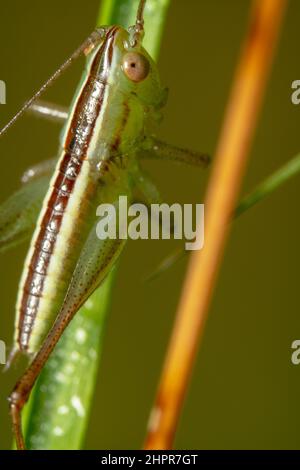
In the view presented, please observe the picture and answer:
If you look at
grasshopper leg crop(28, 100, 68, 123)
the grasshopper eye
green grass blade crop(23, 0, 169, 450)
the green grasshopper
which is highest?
grasshopper leg crop(28, 100, 68, 123)

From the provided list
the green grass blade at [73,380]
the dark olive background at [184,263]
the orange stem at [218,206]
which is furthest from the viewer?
the dark olive background at [184,263]

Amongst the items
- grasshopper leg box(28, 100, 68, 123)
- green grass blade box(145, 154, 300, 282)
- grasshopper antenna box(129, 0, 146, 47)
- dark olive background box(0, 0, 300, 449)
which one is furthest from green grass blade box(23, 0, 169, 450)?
dark olive background box(0, 0, 300, 449)

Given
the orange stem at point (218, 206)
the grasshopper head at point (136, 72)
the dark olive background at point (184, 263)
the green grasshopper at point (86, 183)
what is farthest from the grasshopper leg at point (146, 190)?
the orange stem at point (218, 206)

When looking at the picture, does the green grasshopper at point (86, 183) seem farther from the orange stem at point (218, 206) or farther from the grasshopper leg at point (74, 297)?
the orange stem at point (218, 206)

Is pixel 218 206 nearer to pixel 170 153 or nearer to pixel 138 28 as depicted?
pixel 138 28

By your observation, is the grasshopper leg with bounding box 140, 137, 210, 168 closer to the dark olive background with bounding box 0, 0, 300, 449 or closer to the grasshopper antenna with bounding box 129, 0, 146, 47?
the grasshopper antenna with bounding box 129, 0, 146, 47

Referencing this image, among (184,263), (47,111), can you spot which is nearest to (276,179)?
(47,111)
